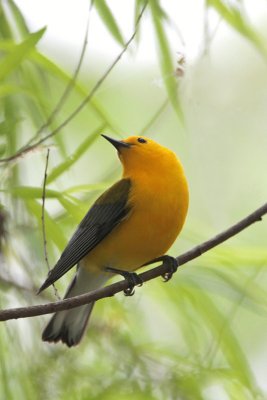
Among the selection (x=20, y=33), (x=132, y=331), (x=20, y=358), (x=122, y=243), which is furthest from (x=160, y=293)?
(x=20, y=33)

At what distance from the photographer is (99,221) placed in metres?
3.46

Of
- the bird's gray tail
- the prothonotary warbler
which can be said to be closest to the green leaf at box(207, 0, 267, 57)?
the prothonotary warbler

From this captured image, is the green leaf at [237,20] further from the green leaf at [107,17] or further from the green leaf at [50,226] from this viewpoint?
the green leaf at [50,226]

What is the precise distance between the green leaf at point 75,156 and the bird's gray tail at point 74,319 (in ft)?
1.82

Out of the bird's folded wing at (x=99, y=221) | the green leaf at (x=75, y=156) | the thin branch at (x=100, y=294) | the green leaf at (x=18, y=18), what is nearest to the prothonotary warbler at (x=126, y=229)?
the bird's folded wing at (x=99, y=221)

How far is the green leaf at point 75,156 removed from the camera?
3.32 meters

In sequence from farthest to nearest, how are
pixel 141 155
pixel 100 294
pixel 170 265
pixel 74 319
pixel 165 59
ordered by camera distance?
pixel 141 155, pixel 74 319, pixel 165 59, pixel 170 265, pixel 100 294

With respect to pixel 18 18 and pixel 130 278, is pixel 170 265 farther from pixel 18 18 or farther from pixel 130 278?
pixel 18 18

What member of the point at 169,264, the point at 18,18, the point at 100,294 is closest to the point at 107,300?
the point at 169,264

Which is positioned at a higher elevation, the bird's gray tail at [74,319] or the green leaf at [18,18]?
the green leaf at [18,18]

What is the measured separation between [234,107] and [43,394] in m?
3.19

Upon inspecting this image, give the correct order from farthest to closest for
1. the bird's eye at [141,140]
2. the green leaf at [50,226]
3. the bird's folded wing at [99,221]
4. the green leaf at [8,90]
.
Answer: the bird's eye at [141,140], the green leaf at [50,226], the bird's folded wing at [99,221], the green leaf at [8,90]

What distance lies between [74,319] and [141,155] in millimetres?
916

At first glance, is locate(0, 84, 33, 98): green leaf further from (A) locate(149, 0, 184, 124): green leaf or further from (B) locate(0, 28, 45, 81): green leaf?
(A) locate(149, 0, 184, 124): green leaf
